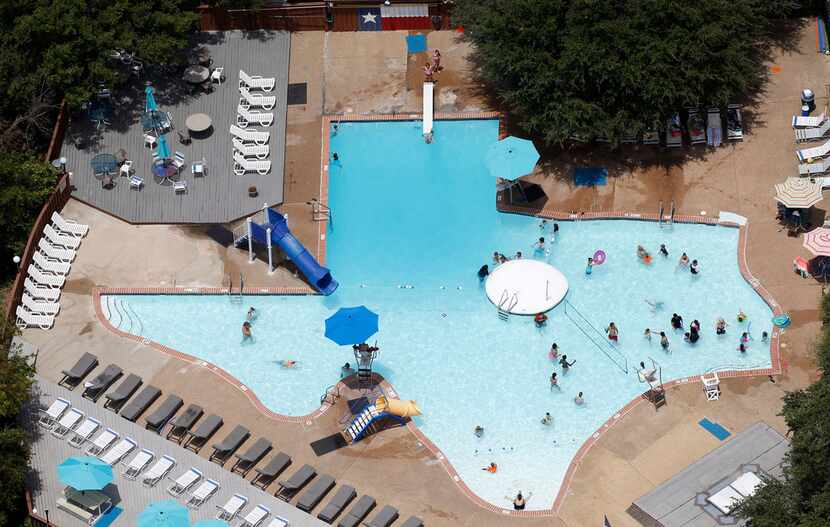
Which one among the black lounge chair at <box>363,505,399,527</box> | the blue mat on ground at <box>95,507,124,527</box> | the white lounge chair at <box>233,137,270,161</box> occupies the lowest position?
the blue mat on ground at <box>95,507,124,527</box>

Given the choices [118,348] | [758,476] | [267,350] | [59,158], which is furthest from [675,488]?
[59,158]

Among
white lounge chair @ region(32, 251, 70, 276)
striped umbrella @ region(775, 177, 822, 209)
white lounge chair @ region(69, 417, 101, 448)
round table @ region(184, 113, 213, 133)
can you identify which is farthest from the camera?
round table @ region(184, 113, 213, 133)

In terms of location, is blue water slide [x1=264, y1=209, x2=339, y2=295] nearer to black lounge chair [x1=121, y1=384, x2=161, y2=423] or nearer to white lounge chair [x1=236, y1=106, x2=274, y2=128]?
white lounge chair [x1=236, y1=106, x2=274, y2=128]

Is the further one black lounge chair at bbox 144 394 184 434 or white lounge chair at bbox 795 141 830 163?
white lounge chair at bbox 795 141 830 163

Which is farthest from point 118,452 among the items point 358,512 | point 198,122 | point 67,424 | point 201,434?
point 198,122

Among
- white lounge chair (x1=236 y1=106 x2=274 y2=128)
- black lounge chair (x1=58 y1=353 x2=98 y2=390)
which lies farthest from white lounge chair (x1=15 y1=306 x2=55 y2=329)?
white lounge chair (x1=236 y1=106 x2=274 y2=128)
